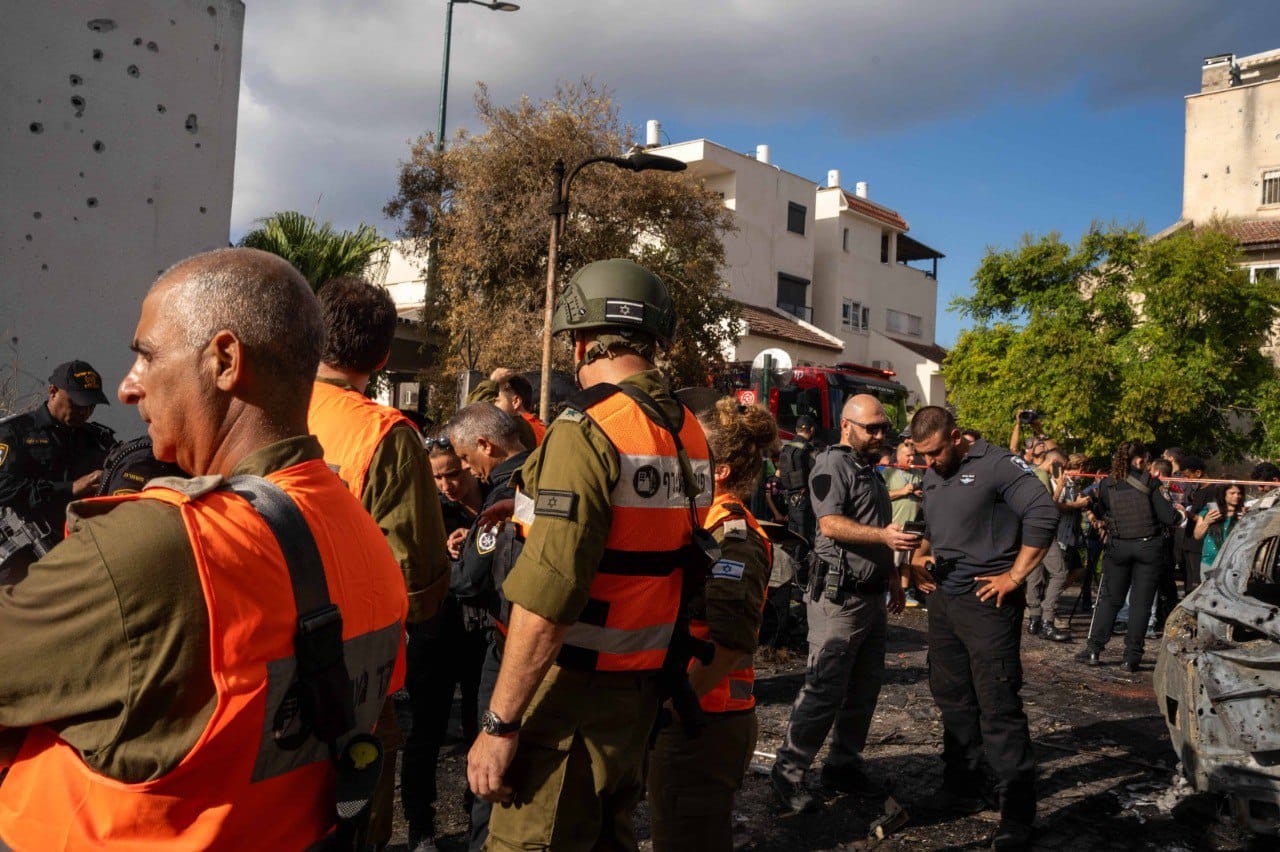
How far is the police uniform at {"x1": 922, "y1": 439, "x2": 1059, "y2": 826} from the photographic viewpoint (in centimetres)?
491

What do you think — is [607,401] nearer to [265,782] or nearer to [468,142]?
[265,782]

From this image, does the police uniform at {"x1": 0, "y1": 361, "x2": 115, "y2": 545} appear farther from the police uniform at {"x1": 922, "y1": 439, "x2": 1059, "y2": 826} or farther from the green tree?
the green tree

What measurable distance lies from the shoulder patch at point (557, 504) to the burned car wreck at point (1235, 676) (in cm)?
375

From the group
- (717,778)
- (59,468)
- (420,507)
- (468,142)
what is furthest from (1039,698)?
(468,142)

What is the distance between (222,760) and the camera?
137 centimetres

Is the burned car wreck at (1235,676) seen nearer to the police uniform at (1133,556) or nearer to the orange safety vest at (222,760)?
the police uniform at (1133,556)

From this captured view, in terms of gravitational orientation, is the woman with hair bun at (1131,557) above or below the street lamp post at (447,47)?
below

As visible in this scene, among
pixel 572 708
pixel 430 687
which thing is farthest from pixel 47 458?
pixel 572 708

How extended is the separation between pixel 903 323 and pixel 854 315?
405 cm

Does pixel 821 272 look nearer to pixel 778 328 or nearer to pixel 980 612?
pixel 778 328

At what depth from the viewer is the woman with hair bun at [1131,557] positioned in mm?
9078

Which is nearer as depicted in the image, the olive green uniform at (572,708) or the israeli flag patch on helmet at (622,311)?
the olive green uniform at (572,708)

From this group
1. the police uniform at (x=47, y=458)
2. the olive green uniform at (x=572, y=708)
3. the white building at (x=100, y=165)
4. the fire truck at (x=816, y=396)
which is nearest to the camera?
the olive green uniform at (x=572, y=708)

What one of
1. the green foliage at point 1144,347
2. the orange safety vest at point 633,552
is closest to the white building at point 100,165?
the orange safety vest at point 633,552
